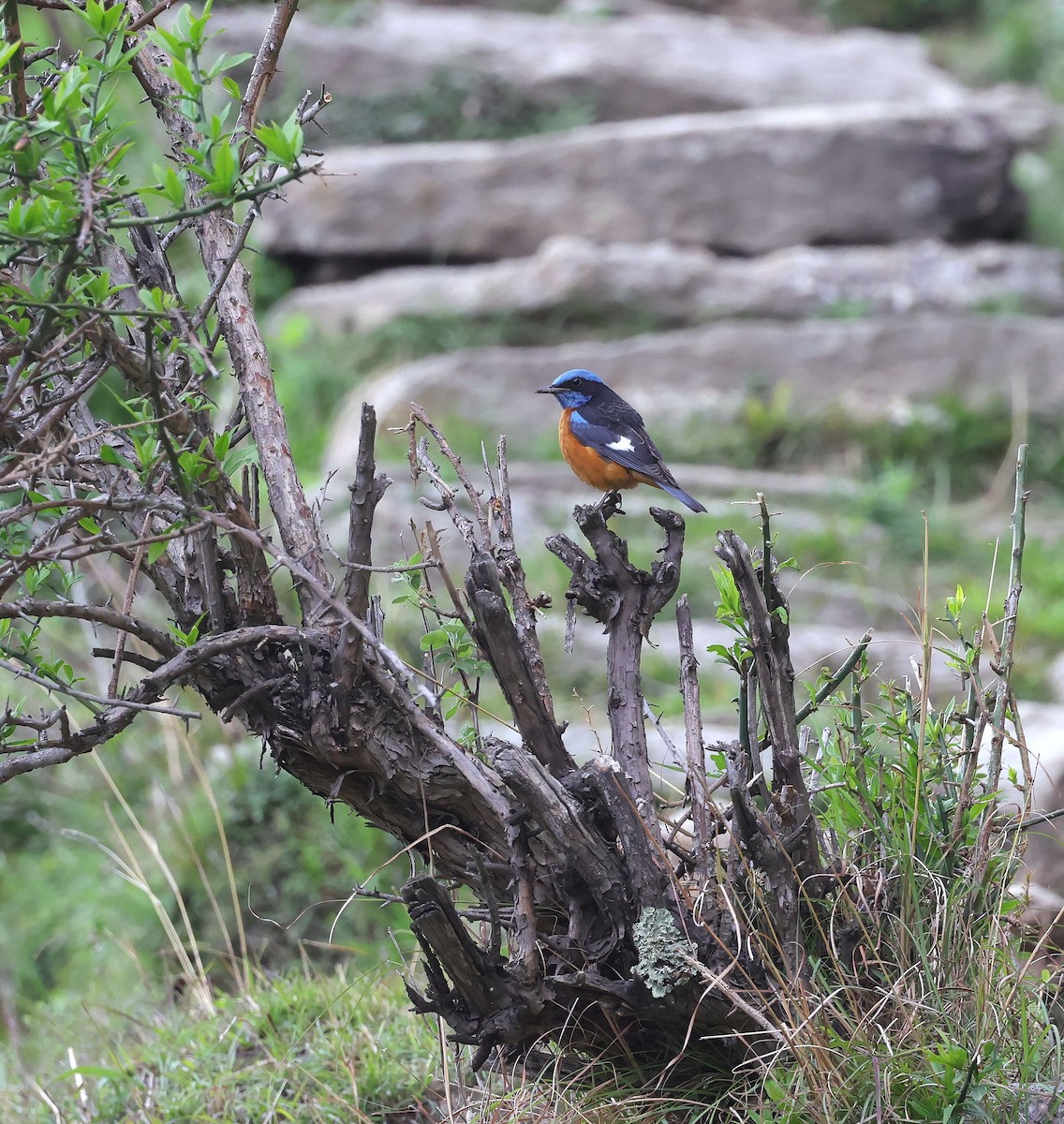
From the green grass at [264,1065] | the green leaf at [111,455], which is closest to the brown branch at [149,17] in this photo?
the green leaf at [111,455]

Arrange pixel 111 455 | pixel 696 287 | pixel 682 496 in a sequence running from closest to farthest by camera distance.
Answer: pixel 111 455
pixel 682 496
pixel 696 287

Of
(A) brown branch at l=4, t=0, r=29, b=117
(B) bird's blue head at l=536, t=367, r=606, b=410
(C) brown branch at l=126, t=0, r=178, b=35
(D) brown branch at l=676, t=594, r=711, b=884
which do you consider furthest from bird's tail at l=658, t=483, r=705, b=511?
(A) brown branch at l=4, t=0, r=29, b=117

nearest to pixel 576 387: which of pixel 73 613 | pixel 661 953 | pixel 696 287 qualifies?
pixel 661 953

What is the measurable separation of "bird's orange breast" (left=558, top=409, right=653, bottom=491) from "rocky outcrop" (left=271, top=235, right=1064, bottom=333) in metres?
4.94

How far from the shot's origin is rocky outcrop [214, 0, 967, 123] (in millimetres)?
10406

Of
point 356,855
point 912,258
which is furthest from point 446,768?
point 912,258

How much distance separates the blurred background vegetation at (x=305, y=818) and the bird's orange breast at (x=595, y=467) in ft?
4.98

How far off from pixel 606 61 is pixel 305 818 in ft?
26.4

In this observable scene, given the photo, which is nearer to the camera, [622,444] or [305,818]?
[622,444]

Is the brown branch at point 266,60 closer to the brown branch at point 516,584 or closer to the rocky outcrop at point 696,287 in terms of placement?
the brown branch at point 516,584

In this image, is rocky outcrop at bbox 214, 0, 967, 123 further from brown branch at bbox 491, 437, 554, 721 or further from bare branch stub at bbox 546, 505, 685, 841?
bare branch stub at bbox 546, 505, 685, 841

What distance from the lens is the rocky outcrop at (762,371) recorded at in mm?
7926

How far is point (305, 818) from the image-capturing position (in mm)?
5160

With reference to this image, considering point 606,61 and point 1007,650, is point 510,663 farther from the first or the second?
point 606,61
